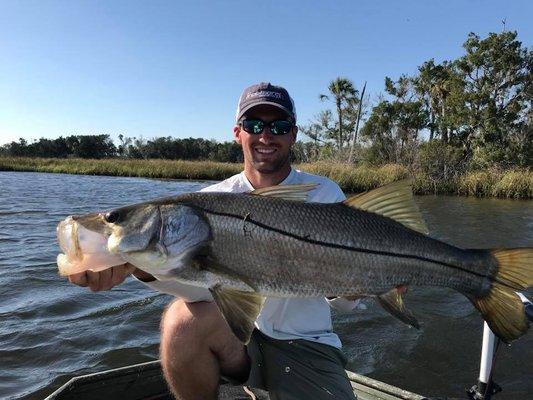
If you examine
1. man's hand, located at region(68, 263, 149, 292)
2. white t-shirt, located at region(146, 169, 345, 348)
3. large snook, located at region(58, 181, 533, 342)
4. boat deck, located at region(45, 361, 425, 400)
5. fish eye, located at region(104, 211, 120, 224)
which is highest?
fish eye, located at region(104, 211, 120, 224)

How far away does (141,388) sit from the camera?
3.74 m

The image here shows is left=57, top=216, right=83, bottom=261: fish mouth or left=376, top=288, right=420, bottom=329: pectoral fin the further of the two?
left=376, top=288, right=420, bottom=329: pectoral fin

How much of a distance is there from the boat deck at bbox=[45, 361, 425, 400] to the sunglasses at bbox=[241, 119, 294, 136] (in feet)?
5.94

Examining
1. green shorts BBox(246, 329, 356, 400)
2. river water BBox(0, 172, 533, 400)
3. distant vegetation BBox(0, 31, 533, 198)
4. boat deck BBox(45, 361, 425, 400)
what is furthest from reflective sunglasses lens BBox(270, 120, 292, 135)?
distant vegetation BBox(0, 31, 533, 198)

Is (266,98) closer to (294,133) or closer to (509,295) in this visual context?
(294,133)

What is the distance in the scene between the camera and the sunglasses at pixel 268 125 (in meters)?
3.64

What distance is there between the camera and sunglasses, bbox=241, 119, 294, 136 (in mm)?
3639

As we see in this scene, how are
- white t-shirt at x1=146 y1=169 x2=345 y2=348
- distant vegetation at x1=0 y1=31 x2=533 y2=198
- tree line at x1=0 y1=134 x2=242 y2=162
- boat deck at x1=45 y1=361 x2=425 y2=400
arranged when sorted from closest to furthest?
1. white t-shirt at x1=146 y1=169 x2=345 y2=348
2. boat deck at x1=45 y1=361 x2=425 y2=400
3. distant vegetation at x1=0 y1=31 x2=533 y2=198
4. tree line at x1=0 y1=134 x2=242 y2=162

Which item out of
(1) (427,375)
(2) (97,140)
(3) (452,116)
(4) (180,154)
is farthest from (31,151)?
(1) (427,375)

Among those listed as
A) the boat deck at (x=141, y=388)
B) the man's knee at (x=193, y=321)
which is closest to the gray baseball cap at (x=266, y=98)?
the man's knee at (x=193, y=321)

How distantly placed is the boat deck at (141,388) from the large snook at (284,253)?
4.42 feet

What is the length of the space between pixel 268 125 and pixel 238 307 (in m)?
1.68

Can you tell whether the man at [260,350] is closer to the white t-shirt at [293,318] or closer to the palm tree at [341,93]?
the white t-shirt at [293,318]

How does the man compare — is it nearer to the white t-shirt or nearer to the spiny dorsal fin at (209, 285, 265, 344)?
the white t-shirt
